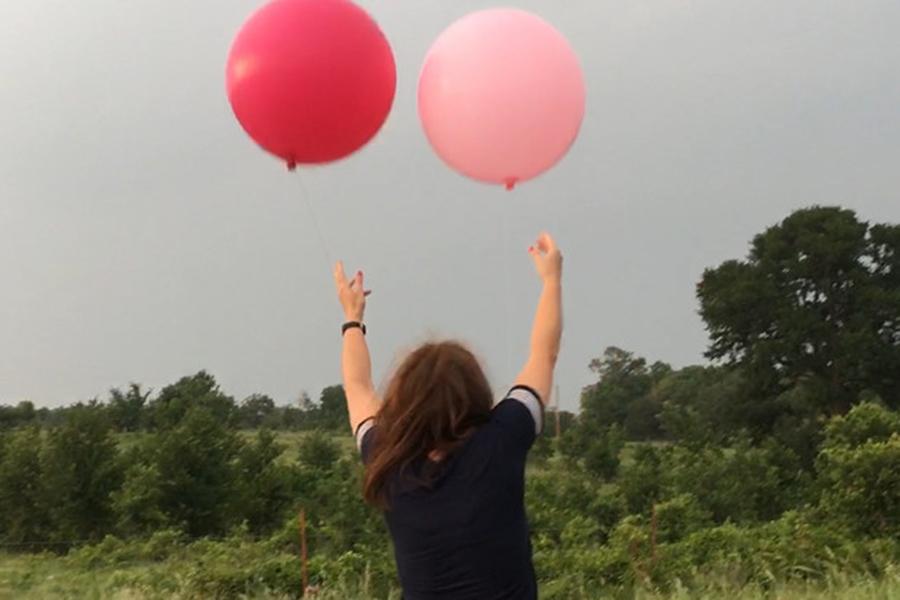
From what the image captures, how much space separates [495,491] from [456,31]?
6.71 feet

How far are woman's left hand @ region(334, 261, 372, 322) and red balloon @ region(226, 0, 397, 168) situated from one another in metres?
1.11

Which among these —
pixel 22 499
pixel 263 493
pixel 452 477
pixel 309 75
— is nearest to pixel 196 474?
pixel 263 493

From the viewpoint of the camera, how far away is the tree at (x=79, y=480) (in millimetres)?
19594

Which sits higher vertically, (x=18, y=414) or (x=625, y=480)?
(x=18, y=414)

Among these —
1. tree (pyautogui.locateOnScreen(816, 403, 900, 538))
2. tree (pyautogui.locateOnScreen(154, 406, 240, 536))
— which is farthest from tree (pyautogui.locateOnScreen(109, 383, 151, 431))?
tree (pyautogui.locateOnScreen(816, 403, 900, 538))

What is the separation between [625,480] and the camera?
18.7 metres

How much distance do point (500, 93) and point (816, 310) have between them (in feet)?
80.1

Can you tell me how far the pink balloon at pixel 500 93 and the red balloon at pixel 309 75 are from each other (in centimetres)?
20

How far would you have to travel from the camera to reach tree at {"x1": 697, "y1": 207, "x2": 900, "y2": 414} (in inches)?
984

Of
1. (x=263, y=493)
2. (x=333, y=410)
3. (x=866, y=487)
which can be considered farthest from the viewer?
(x=333, y=410)

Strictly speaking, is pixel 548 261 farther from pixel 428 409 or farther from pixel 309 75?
pixel 309 75

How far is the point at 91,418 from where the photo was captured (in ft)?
67.2

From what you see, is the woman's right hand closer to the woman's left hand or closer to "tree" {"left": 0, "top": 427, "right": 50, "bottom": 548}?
the woman's left hand

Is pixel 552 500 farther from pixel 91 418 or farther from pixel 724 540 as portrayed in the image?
pixel 91 418
